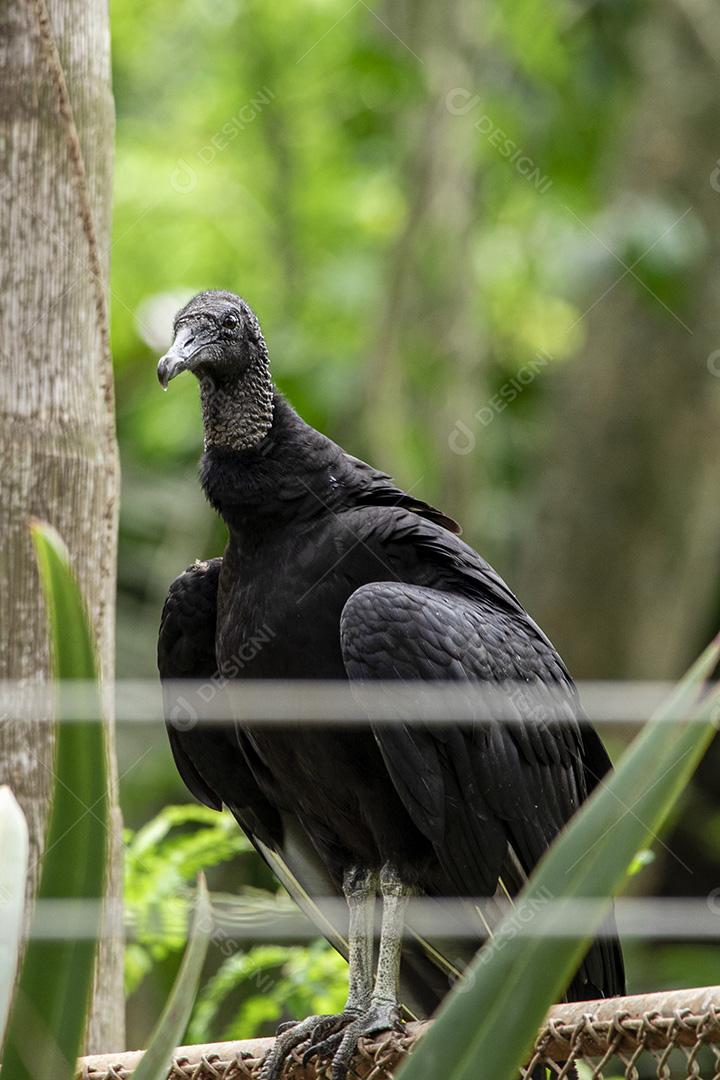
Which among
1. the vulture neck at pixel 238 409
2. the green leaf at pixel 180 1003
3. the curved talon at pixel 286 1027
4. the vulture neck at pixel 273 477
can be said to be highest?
the vulture neck at pixel 238 409

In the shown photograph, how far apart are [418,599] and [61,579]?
4.01 feet

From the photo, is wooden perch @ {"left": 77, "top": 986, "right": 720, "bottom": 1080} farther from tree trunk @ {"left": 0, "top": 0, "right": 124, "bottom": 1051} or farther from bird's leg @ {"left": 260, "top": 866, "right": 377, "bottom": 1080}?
tree trunk @ {"left": 0, "top": 0, "right": 124, "bottom": 1051}

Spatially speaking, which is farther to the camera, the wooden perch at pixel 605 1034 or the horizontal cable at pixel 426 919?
the wooden perch at pixel 605 1034

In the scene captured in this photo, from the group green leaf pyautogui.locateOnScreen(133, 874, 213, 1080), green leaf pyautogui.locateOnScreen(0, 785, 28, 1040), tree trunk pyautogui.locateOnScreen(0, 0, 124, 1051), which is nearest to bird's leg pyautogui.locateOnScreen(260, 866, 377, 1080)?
tree trunk pyautogui.locateOnScreen(0, 0, 124, 1051)

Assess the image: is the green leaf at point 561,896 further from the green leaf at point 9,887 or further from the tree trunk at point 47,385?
the tree trunk at point 47,385

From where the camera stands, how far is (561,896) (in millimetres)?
1134

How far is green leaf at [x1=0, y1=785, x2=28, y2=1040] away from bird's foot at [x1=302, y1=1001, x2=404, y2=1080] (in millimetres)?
1103

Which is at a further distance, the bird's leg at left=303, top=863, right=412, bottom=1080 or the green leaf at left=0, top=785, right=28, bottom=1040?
the bird's leg at left=303, top=863, right=412, bottom=1080

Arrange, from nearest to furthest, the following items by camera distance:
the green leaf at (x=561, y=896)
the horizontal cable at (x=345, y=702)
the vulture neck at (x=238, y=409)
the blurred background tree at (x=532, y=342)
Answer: the green leaf at (x=561, y=896)
the horizontal cable at (x=345, y=702)
the vulture neck at (x=238, y=409)
the blurred background tree at (x=532, y=342)

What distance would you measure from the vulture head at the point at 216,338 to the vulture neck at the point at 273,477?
4.7 inches

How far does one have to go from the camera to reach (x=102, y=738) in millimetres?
1189

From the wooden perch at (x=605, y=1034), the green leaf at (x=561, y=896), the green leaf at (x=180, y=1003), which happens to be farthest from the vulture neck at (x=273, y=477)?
the green leaf at (x=561, y=896)

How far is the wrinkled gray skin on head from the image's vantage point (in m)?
2.71

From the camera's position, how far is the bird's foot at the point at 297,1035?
2133 mm
